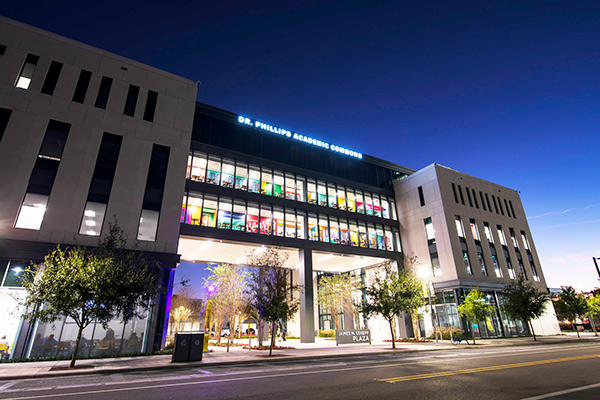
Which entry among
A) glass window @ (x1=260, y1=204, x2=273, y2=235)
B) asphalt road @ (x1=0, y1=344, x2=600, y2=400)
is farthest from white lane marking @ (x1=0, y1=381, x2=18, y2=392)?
glass window @ (x1=260, y1=204, x2=273, y2=235)

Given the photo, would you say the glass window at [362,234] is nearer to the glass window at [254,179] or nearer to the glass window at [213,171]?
the glass window at [254,179]

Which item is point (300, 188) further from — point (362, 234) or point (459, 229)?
point (459, 229)

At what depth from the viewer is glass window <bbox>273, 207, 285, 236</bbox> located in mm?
33781

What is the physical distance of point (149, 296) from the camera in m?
Answer: 17.6

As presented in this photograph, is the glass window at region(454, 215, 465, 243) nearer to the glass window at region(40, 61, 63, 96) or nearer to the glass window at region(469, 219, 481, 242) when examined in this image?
the glass window at region(469, 219, 481, 242)

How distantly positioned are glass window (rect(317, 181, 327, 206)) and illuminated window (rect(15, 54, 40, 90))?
96.8 feet

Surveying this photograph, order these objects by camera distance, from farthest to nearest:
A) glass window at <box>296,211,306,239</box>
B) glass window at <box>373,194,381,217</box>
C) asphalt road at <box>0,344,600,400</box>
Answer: glass window at <box>373,194,381,217</box>
glass window at <box>296,211,306,239</box>
asphalt road at <box>0,344,600,400</box>

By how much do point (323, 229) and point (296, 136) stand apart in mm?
12548

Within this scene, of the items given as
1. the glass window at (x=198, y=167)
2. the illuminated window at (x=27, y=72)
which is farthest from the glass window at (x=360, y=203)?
the illuminated window at (x=27, y=72)

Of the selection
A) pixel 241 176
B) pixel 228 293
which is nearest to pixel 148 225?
pixel 228 293

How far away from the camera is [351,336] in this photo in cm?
2831

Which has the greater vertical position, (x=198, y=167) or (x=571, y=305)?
(x=198, y=167)

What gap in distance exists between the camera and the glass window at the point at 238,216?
103 ft

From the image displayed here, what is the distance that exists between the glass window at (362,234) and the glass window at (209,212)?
1904cm
